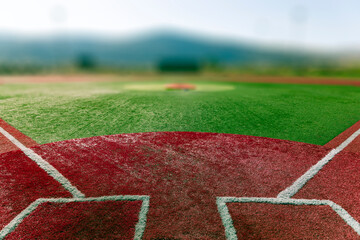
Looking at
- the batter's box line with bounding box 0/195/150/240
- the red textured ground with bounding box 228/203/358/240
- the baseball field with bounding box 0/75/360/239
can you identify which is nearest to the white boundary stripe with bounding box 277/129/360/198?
the baseball field with bounding box 0/75/360/239

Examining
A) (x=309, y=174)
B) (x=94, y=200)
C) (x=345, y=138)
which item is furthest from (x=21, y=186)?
(x=345, y=138)

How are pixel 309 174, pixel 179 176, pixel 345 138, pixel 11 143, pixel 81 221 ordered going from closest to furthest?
pixel 81 221 → pixel 179 176 → pixel 309 174 → pixel 11 143 → pixel 345 138

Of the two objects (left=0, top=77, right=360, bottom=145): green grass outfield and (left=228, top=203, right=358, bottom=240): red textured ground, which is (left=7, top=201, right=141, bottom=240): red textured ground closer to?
(left=228, top=203, right=358, bottom=240): red textured ground

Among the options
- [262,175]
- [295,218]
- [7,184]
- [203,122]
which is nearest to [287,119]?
[203,122]

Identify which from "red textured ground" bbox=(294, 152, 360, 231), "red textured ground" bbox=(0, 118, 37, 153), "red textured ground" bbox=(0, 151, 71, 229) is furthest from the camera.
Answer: "red textured ground" bbox=(0, 118, 37, 153)

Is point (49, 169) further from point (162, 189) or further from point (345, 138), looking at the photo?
point (345, 138)

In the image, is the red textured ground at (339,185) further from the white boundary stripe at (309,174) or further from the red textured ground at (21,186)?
the red textured ground at (21,186)
